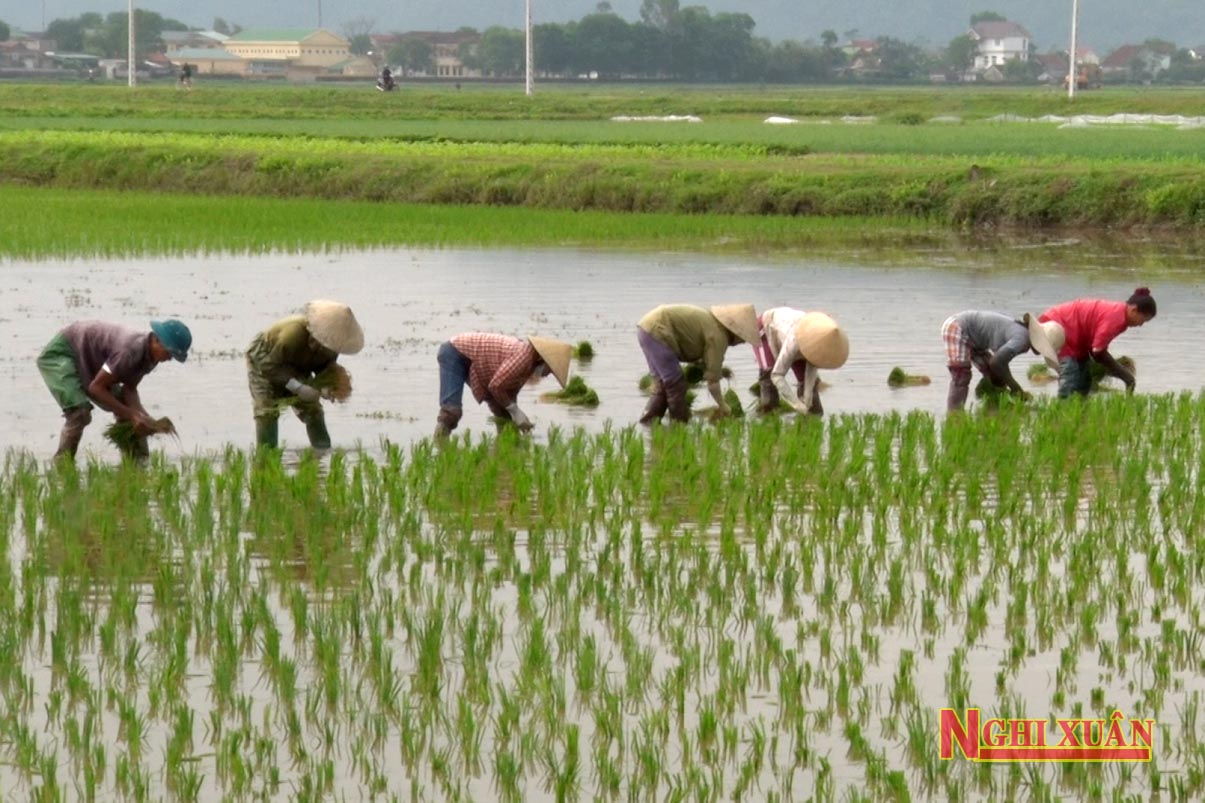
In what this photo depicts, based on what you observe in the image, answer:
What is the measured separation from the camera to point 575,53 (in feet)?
299

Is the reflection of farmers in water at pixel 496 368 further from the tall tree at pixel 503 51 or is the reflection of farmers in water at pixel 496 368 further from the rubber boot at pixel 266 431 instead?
the tall tree at pixel 503 51

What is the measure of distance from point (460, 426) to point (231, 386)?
62.7 inches

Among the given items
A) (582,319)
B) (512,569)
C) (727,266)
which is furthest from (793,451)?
(727,266)

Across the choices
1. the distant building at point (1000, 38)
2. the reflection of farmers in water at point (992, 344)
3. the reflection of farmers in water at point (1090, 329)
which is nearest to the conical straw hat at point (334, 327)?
the reflection of farmers in water at point (992, 344)

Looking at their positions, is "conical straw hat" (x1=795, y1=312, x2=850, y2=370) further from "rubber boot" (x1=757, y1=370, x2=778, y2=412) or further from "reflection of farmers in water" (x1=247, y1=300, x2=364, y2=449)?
"reflection of farmers in water" (x1=247, y1=300, x2=364, y2=449)

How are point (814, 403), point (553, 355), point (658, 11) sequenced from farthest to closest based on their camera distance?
1. point (658, 11)
2. point (814, 403)
3. point (553, 355)

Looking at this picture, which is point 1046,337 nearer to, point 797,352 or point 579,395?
point 797,352

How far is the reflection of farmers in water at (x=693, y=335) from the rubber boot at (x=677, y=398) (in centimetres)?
3

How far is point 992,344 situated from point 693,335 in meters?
1.55

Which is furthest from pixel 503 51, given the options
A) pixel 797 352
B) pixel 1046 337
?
pixel 797 352

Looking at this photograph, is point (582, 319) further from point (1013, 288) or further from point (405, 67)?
point (405, 67)

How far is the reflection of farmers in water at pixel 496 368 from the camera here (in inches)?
314

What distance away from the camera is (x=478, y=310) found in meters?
13.7

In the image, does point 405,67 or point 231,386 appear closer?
point 231,386
